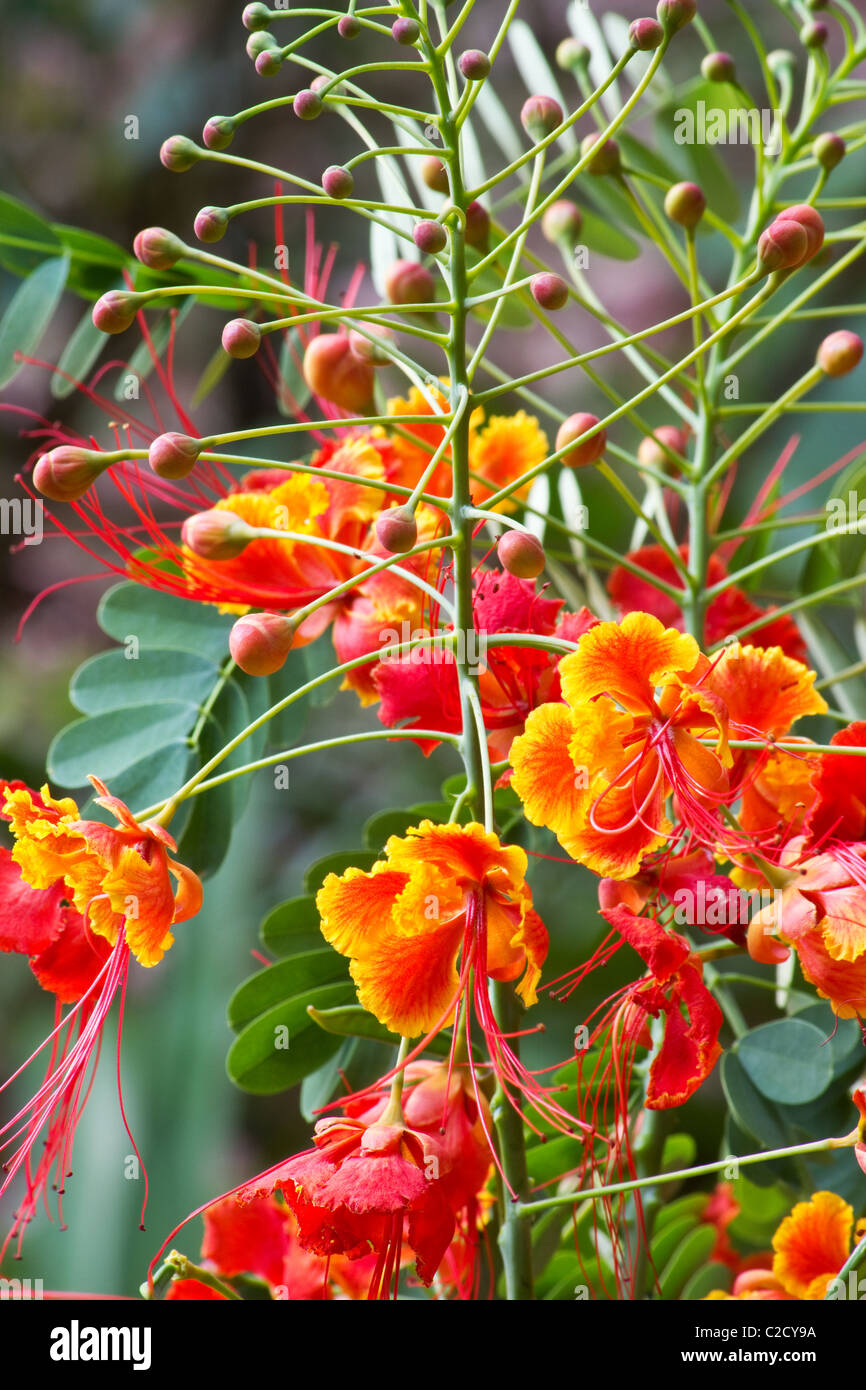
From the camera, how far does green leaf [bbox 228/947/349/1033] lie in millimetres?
723

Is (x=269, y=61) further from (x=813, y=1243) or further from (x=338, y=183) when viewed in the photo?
(x=813, y=1243)

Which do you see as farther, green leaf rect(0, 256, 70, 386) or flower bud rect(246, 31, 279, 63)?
green leaf rect(0, 256, 70, 386)

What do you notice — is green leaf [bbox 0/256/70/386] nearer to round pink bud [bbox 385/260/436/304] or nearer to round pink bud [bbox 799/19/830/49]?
round pink bud [bbox 385/260/436/304]

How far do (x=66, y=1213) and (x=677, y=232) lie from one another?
1.37 metres

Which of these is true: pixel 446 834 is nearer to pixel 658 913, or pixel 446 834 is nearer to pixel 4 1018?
pixel 658 913

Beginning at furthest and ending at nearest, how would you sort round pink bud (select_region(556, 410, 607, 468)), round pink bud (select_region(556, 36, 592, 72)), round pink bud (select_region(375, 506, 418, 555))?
round pink bud (select_region(556, 36, 592, 72))
round pink bud (select_region(556, 410, 607, 468))
round pink bud (select_region(375, 506, 418, 555))

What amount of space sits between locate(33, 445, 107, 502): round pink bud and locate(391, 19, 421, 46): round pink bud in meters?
0.22

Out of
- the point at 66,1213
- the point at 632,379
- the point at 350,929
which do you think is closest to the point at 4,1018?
the point at 66,1213

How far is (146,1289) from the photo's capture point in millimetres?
584

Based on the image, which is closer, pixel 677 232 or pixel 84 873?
pixel 84 873

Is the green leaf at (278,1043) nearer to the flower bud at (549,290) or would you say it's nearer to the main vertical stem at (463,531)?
the main vertical stem at (463,531)

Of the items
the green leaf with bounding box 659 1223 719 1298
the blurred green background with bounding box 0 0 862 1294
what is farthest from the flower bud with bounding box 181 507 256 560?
the blurred green background with bounding box 0 0 862 1294

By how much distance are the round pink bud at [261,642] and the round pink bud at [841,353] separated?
36 centimetres

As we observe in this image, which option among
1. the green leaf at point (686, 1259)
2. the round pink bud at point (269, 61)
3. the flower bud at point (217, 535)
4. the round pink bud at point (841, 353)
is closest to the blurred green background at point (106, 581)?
the green leaf at point (686, 1259)
